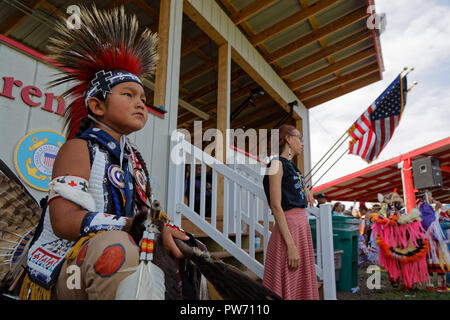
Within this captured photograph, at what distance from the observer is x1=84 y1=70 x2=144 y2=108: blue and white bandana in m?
1.21

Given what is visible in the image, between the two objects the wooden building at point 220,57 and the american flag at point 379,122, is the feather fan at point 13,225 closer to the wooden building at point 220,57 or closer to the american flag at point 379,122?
the wooden building at point 220,57

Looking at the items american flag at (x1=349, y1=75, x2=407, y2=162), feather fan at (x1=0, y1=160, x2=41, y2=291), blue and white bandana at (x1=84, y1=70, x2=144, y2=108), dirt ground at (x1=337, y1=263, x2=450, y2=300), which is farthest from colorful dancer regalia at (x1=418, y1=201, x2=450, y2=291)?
feather fan at (x1=0, y1=160, x2=41, y2=291)

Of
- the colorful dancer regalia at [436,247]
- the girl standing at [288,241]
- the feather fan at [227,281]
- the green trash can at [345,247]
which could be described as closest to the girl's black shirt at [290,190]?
the girl standing at [288,241]

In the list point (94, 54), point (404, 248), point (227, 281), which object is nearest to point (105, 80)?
point (94, 54)

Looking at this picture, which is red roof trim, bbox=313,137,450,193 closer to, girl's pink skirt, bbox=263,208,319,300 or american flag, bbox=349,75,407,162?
american flag, bbox=349,75,407,162

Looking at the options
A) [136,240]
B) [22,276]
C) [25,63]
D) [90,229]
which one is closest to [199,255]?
[136,240]

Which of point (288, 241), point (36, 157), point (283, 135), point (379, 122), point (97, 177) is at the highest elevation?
point (379, 122)

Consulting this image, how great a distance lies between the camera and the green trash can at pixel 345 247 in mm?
4414

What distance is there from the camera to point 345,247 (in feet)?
14.7

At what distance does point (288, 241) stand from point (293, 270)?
207mm

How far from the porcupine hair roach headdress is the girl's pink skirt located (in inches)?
57.5

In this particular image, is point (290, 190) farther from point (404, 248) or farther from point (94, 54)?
point (404, 248)

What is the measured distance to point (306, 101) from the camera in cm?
905
